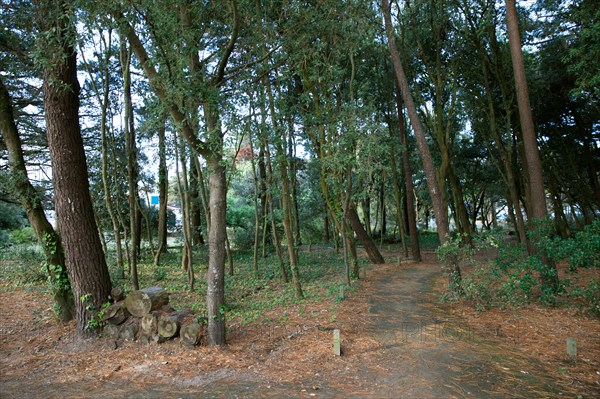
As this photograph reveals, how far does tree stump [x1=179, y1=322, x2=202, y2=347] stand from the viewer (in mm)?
5520

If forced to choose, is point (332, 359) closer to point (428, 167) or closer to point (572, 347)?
point (572, 347)

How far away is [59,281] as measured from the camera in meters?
6.89

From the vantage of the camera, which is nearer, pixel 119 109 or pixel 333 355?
pixel 333 355

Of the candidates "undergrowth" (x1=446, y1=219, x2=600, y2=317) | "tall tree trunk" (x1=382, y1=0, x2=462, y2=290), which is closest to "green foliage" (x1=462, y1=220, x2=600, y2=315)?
"undergrowth" (x1=446, y1=219, x2=600, y2=317)

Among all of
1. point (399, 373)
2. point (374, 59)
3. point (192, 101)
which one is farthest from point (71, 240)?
point (374, 59)

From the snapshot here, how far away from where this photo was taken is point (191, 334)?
556cm

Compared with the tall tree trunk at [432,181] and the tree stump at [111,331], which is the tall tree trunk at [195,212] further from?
the tree stump at [111,331]

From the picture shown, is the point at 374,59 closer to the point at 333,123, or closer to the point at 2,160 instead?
the point at 333,123

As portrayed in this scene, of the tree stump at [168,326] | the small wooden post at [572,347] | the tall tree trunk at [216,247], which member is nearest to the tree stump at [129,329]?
the tree stump at [168,326]

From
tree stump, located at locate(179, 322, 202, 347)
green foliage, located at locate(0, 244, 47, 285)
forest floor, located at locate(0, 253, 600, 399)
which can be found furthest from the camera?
green foliage, located at locate(0, 244, 47, 285)

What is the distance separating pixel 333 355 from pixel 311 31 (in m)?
5.71

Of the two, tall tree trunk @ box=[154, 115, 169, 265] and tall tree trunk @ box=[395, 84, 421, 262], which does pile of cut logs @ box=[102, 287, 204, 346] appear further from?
tall tree trunk @ box=[395, 84, 421, 262]

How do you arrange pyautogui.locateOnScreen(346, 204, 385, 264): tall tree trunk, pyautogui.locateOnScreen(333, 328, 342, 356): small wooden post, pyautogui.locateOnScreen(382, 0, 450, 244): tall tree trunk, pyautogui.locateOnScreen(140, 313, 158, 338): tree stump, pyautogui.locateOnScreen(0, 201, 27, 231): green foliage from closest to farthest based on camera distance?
pyautogui.locateOnScreen(333, 328, 342, 356): small wooden post → pyautogui.locateOnScreen(140, 313, 158, 338): tree stump → pyautogui.locateOnScreen(382, 0, 450, 244): tall tree trunk → pyautogui.locateOnScreen(346, 204, 385, 264): tall tree trunk → pyautogui.locateOnScreen(0, 201, 27, 231): green foliage

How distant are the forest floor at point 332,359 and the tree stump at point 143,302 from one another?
537 millimetres
